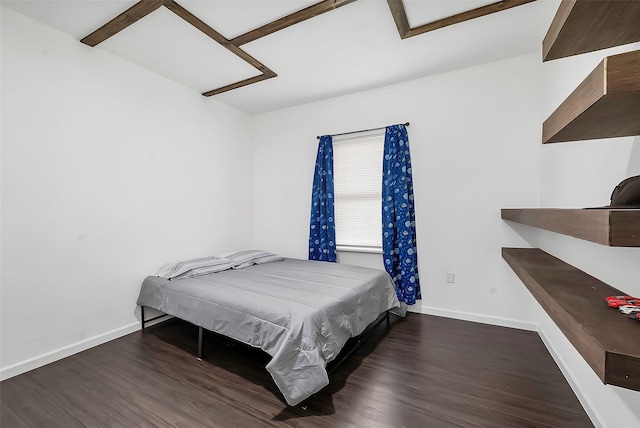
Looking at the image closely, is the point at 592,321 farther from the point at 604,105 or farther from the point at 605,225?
the point at 604,105

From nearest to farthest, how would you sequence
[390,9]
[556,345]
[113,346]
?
[390,9]
[556,345]
[113,346]

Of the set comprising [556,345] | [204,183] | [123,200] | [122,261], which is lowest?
[556,345]

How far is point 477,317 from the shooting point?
3.05m

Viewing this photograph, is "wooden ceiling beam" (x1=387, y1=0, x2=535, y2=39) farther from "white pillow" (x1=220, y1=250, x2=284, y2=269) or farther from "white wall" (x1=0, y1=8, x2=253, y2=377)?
"white pillow" (x1=220, y1=250, x2=284, y2=269)

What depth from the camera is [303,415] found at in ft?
5.69

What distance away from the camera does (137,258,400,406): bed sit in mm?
1788

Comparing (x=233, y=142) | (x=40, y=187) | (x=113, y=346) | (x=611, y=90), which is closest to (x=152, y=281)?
→ (x=113, y=346)

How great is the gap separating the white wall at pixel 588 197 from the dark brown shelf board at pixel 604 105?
51cm

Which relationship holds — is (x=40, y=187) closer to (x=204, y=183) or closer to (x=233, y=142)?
(x=204, y=183)

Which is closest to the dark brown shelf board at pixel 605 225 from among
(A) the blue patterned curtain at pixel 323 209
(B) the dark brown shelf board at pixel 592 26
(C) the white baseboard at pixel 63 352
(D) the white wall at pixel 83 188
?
(B) the dark brown shelf board at pixel 592 26

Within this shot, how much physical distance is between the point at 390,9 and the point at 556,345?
2.85 metres

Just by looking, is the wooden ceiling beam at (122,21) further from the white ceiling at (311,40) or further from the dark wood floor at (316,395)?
the dark wood floor at (316,395)

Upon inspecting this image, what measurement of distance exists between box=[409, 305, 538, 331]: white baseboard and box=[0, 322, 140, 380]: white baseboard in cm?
306

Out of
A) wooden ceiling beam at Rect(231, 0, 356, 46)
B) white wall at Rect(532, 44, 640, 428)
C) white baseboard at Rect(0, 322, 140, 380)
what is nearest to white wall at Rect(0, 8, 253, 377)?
white baseboard at Rect(0, 322, 140, 380)
